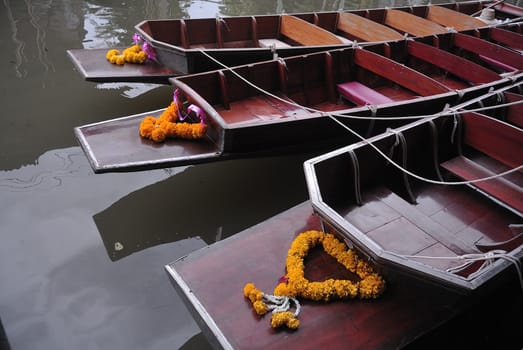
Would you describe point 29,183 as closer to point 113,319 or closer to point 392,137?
point 113,319

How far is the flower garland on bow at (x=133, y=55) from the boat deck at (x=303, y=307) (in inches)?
119

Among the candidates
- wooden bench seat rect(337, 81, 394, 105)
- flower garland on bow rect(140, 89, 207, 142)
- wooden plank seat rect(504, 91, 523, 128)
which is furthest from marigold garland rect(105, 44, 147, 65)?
wooden plank seat rect(504, 91, 523, 128)

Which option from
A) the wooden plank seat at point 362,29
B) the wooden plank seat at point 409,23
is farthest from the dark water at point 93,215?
the wooden plank seat at point 409,23

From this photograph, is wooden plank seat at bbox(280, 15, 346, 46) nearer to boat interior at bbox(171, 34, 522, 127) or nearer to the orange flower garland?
boat interior at bbox(171, 34, 522, 127)

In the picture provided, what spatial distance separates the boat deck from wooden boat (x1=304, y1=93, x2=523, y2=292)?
295mm

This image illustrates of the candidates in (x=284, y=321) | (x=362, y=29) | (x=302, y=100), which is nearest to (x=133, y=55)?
(x=302, y=100)

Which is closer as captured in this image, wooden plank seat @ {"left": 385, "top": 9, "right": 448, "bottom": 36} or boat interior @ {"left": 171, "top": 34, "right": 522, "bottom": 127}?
boat interior @ {"left": 171, "top": 34, "right": 522, "bottom": 127}

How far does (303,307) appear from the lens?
250 cm

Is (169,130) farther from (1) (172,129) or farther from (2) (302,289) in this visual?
(2) (302,289)

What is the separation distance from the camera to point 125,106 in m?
5.53

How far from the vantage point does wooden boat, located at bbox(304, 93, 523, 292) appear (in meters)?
3.01

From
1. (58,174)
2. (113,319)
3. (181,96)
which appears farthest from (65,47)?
(113,319)

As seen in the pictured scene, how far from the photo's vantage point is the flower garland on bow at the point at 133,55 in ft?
16.6

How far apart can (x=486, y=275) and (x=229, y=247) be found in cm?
147
